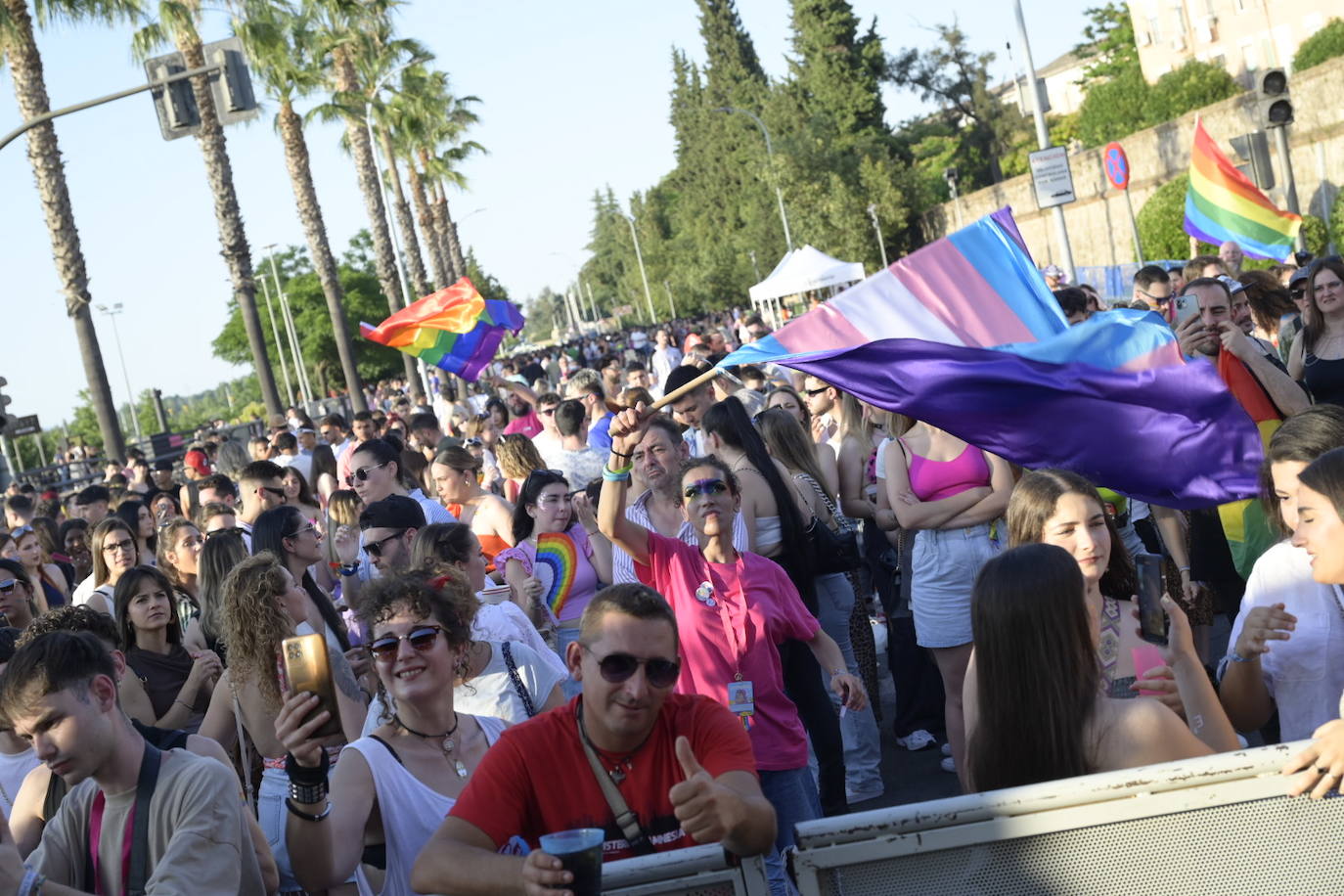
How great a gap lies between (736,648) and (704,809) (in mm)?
2311

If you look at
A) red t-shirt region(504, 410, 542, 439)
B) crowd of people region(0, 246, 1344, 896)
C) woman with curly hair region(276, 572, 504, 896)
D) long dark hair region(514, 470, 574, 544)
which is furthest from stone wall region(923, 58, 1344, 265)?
woman with curly hair region(276, 572, 504, 896)

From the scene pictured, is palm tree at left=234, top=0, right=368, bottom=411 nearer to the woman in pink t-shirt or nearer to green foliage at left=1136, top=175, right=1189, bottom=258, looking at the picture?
green foliage at left=1136, top=175, right=1189, bottom=258

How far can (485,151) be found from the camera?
173ft

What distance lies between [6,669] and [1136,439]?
3.92 m

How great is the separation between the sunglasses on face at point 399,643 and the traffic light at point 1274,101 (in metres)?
11.7

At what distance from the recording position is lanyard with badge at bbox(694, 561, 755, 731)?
16.6ft

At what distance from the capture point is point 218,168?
82.4 feet

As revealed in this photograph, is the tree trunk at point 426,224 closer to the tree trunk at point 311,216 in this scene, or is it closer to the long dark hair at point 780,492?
the tree trunk at point 311,216

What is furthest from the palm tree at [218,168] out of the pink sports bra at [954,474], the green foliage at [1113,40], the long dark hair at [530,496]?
the green foliage at [1113,40]

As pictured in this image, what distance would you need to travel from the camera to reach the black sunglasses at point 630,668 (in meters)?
3.50

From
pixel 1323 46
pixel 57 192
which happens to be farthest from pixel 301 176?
pixel 1323 46

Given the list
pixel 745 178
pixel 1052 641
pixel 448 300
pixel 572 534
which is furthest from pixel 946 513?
pixel 745 178

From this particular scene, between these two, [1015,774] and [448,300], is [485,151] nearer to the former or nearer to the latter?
[448,300]

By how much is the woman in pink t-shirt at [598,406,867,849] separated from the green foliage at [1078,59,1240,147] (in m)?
47.8
